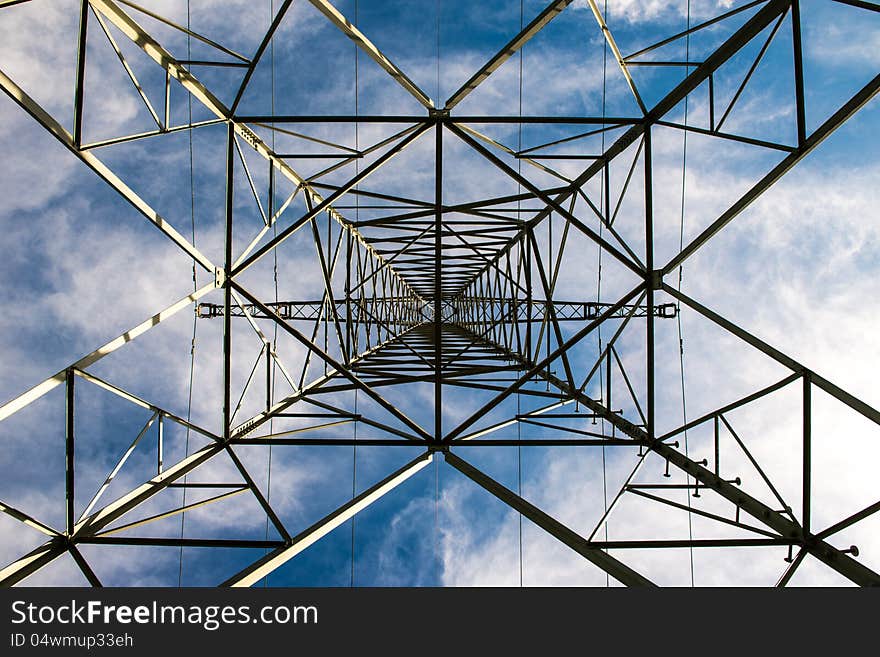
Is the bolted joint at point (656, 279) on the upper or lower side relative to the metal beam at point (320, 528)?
upper

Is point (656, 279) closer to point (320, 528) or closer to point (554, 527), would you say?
point (554, 527)

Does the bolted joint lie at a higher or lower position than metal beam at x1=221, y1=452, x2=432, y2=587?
higher

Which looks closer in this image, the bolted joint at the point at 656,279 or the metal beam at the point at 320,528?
the metal beam at the point at 320,528

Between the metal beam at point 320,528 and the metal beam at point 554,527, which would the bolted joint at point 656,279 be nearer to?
the metal beam at point 554,527

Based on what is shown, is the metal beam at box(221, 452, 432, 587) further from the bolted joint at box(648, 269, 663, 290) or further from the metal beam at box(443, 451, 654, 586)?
the bolted joint at box(648, 269, 663, 290)

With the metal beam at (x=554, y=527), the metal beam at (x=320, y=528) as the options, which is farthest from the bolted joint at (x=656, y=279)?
the metal beam at (x=320, y=528)

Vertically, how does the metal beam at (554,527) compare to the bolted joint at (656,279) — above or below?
below

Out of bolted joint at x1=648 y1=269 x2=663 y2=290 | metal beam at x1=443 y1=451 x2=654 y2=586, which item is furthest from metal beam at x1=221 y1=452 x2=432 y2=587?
bolted joint at x1=648 y1=269 x2=663 y2=290

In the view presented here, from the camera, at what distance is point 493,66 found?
8.37m

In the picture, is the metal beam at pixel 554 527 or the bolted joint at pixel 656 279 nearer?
the metal beam at pixel 554 527

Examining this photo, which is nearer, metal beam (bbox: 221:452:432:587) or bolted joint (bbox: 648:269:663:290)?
metal beam (bbox: 221:452:432:587)
